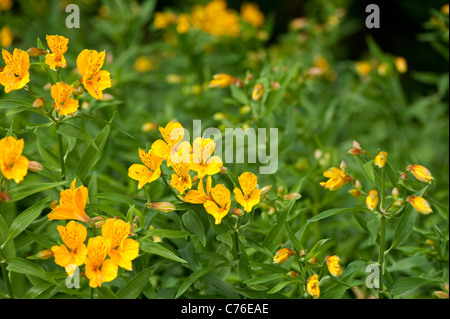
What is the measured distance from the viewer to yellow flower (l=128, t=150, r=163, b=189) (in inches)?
43.8

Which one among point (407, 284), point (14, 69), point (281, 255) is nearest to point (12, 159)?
point (14, 69)

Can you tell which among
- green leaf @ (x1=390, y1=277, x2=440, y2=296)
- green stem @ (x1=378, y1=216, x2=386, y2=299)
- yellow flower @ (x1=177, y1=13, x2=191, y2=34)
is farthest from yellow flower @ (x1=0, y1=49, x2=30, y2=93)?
yellow flower @ (x1=177, y1=13, x2=191, y2=34)

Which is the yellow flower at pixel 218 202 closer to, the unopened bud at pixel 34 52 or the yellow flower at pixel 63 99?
the yellow flower at pixel 63 99

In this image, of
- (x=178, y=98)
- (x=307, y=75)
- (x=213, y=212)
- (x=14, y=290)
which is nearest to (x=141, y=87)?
(x=178, y=98)

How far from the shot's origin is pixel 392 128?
Answer: 2.46 meters

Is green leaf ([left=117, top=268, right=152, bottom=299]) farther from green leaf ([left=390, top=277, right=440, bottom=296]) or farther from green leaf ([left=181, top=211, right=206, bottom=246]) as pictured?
green leaf ([left=390, top=277, right=440, bottom=296])

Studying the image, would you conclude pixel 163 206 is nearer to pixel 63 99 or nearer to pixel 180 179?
pixel 180 179

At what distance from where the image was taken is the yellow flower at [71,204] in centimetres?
107

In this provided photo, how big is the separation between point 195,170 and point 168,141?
0.09m

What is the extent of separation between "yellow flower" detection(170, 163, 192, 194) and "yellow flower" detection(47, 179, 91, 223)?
0.59 feet

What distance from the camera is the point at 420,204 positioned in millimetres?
1120

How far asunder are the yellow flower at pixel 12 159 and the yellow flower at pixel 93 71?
19 centimetres

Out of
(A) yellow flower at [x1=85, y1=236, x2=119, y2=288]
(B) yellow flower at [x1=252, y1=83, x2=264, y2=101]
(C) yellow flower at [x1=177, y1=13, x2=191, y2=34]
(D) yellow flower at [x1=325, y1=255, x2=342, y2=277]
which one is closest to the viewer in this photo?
(A) yellow flower at [x1=85, y1=236, x2=119, y2=288]

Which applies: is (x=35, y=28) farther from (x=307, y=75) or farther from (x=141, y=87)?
(x=307, y=75)
